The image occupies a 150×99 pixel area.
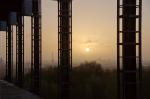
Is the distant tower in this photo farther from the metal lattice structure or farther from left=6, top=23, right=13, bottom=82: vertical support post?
left=6, top=23, right=13, bottom=82: vertical support post

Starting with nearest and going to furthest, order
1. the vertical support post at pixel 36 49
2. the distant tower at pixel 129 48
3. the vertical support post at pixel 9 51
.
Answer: the distant tower at pixel 129 48
the vertical support post at pixel 36 49
the vertical support post at pixel 9 51

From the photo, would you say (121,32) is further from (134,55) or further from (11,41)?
(11,41)

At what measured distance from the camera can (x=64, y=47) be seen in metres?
27.4

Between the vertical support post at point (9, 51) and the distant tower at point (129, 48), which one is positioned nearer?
the distant tower at point (129, 48)

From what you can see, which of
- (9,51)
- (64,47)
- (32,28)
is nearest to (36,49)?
(32,28)

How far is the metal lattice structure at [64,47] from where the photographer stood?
26.9 metres

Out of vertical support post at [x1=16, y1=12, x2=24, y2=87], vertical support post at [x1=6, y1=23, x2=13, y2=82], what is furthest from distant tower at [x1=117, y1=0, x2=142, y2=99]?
vertical support post at [x1=6, y1=23, x2=13, y2=82]

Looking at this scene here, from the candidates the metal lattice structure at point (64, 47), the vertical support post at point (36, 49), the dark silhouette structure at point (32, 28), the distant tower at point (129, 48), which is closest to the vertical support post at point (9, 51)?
the dark silhouette structure at point (32, 28)

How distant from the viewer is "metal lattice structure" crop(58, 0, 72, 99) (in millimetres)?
26891

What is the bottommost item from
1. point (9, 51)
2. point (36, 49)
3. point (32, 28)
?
Result: point (9, 51)

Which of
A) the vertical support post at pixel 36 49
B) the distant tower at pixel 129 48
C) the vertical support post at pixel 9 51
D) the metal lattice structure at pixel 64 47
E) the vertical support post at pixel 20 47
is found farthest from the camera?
A: the vertical support post at pixel 9 51

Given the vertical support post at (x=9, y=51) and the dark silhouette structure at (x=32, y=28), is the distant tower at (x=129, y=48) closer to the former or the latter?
the dark silhouette structure at (x=32, y=28)

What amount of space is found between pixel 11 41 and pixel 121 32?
3521 centimetres

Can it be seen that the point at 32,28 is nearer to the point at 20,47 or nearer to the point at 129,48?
the point at 20,47
